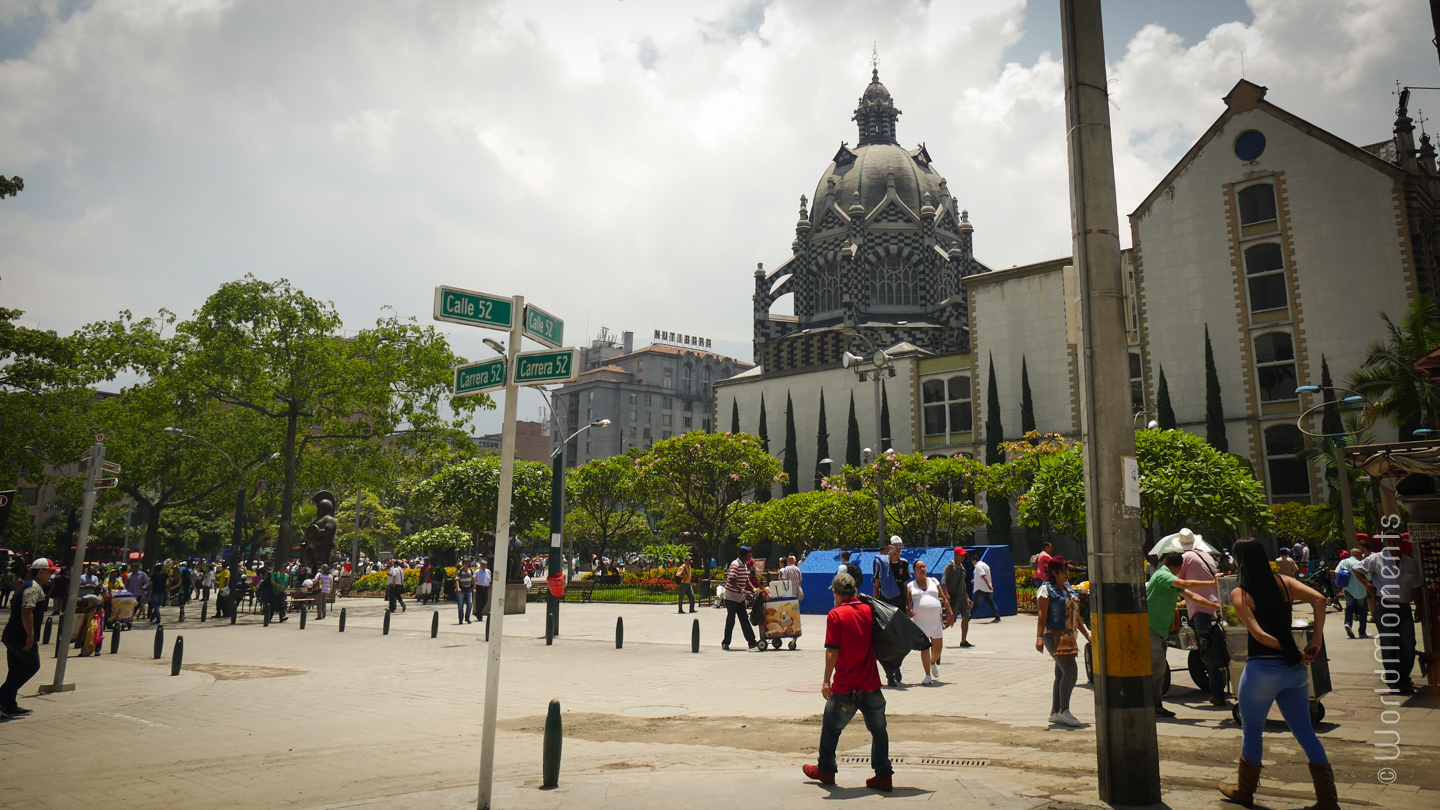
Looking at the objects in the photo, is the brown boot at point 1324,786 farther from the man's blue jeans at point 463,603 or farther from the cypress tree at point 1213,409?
the cypress tree at point 1213,409

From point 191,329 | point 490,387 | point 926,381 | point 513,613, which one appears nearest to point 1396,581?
point 490,387

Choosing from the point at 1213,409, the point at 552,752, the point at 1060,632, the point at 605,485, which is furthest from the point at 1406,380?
the point at 605,485

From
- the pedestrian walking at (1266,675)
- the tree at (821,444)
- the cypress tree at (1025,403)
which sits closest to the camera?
the pedestrian walking at (1266,675)

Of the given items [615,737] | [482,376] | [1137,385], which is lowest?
[615,737]

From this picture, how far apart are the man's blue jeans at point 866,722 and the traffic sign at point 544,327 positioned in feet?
11.1

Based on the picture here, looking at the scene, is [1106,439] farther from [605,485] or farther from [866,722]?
[605,485]

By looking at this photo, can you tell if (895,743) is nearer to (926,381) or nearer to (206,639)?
(206,639)

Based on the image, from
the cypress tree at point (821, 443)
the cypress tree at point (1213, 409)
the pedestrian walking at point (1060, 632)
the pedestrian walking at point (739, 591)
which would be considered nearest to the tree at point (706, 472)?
the cypress tree at point (821, 443)

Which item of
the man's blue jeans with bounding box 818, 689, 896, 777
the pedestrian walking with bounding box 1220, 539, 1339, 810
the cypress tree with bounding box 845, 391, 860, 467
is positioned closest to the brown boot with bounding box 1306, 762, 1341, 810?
the pedestrian walking with bounding box 1220, 539, 1339, 810

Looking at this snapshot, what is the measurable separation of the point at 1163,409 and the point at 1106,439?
36894 mm

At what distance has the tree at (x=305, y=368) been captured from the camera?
2819cm

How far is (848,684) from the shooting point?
593 cm

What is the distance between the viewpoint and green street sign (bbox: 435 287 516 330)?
596cm

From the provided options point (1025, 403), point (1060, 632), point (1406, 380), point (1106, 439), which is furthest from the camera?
point (1025, 403)
